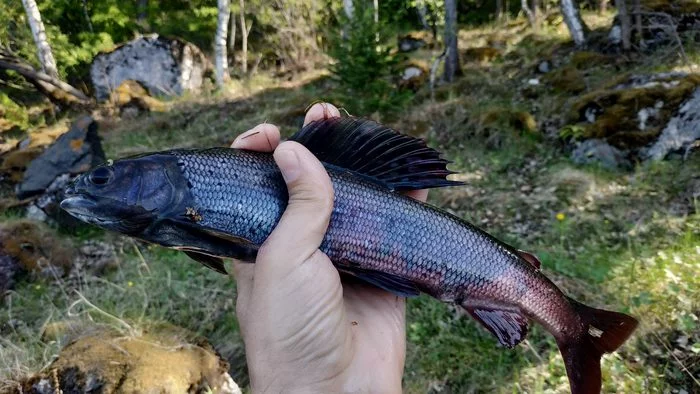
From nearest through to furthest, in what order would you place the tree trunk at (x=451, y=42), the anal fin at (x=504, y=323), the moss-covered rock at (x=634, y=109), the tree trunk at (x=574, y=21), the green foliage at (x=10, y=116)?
the anal fin at (x=504, y=323) < the moss-covered rock at (x=634, y=109) < the tree trunk at (x=451, y=42) < the tree trunk at (x=574, y=21) < the green foliage at (x=10, y=116)

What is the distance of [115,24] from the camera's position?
20.6 metres

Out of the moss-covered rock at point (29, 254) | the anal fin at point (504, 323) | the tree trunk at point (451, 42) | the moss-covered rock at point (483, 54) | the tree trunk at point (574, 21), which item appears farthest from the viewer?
the moss-covered rock at point (483, 54)

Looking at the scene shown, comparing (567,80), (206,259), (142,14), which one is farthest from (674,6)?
(142,14)

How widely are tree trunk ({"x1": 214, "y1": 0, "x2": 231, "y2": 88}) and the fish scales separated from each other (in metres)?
15.2

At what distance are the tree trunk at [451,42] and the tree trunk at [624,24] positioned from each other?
3.40 m

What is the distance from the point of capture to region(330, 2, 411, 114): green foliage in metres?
9.41

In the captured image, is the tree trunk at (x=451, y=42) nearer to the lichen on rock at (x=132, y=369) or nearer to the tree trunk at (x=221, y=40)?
the tree trunk at (x=221, y=40)

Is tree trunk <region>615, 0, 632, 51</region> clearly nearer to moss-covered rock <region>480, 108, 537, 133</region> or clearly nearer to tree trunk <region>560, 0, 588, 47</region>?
tree trunk <region>560, 0, 588, 47</region>

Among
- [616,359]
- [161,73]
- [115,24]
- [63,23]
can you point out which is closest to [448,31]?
[616,359]

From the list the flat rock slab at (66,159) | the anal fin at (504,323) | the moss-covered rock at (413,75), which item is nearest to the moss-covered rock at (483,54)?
the moss-covered rock at (413,75)

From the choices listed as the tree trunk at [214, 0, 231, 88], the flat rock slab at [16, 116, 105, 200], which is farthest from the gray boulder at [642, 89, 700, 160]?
the tree trunk at [214, 0, 231, 88]

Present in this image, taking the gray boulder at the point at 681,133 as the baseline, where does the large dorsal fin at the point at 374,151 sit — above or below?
above

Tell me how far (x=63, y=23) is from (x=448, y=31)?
60.5ft

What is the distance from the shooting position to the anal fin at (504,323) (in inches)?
97.0
